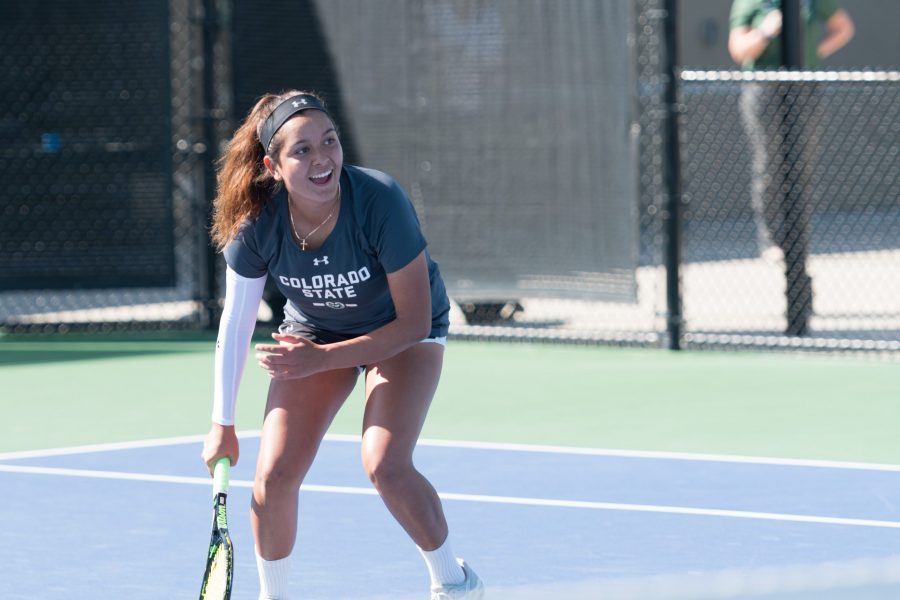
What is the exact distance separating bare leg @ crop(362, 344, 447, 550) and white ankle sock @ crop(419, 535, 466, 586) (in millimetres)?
22

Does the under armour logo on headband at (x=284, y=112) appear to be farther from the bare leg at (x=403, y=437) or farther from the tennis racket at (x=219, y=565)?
the tennis racket at (x=219, y=565)

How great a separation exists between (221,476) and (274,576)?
0.35 metres

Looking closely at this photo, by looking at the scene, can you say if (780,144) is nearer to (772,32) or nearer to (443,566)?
(772,32)

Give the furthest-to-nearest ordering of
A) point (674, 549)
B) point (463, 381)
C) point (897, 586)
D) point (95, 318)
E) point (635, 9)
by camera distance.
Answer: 1. point (95, 318)
2. point (635, 9)
3. point (463, 381)
4. point (674, 549)
5. point (897, 586)

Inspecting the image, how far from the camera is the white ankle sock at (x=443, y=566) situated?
4.58 m

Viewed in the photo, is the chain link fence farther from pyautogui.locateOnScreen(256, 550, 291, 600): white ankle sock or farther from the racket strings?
the racket strings

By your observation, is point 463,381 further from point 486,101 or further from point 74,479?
point 74,479

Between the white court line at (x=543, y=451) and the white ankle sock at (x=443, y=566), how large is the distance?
2904mm

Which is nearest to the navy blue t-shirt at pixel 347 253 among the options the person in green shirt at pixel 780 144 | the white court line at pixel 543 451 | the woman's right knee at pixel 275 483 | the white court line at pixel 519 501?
the woman's right knee at pixel 275 483

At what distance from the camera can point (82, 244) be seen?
1165 cm

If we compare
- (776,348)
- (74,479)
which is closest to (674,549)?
(74,479)

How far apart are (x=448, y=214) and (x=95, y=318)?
3473 mm

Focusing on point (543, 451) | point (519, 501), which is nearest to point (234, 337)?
point (519, 501)

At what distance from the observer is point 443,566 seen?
4586 millimetres
